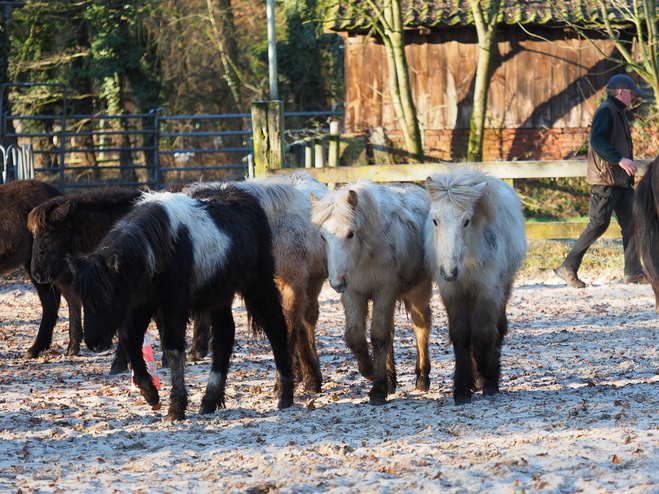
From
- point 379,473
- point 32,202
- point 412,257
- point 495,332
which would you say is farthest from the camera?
point 32,202

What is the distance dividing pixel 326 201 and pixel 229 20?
20.5 meters

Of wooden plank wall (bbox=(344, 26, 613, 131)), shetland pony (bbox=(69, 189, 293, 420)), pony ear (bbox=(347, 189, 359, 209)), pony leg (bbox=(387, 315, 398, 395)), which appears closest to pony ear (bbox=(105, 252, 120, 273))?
shetland pony (bbox=(69, 189, 293, 420))

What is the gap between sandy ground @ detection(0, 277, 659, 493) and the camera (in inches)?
141

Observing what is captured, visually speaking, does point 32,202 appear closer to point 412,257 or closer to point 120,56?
point 412,257

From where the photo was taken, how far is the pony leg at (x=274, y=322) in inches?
207

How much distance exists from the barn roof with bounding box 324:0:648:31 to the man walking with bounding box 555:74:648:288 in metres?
5.85

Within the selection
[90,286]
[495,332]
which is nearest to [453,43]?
[495,332]

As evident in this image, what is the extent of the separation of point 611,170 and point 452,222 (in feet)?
15.6

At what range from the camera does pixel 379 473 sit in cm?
368

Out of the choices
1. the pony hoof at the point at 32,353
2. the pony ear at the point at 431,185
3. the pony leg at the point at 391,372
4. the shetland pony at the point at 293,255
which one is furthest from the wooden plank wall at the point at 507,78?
the pony ear at the point at 431,185

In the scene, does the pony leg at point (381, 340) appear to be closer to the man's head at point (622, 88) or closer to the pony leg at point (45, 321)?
the pony leg at point (45, 321)

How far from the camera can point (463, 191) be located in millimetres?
4809

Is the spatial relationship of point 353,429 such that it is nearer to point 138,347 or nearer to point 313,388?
point 313,388

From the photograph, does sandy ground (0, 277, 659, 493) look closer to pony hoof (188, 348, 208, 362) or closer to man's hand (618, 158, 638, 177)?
pony hoof (188, 348, 208, 362)
